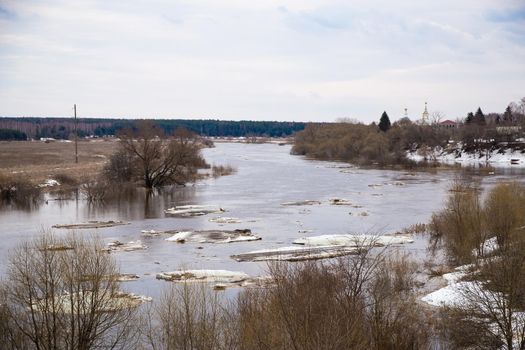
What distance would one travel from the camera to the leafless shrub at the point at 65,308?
35.8 ft

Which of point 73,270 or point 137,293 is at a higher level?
point 73,270

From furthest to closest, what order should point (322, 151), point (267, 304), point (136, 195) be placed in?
point (322, 151) < point (136, 195) < point (267, 304)

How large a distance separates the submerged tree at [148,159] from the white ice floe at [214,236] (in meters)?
21.0

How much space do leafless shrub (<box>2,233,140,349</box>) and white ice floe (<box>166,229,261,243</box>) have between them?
12.8m

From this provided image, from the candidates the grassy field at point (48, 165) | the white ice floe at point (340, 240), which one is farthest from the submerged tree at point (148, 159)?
the white ice floe at point (340, 240)

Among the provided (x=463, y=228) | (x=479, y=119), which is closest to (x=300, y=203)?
(x=463, y=228)

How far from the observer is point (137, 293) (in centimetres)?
1742

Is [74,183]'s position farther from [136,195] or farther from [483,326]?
[483,326]

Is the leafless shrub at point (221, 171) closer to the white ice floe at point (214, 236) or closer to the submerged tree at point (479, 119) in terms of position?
the white ice floe at point (214, 236)

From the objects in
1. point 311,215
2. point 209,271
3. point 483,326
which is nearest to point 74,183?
point 311,215

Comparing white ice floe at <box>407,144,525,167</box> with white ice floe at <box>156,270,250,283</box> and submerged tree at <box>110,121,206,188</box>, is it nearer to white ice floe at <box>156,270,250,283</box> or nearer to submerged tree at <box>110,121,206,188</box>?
submerged tree at <box>110,121,206,188</box>

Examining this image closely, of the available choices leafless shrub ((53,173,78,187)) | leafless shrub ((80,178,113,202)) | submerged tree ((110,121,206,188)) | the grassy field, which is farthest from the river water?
the grassy field

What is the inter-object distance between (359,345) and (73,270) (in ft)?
18.4

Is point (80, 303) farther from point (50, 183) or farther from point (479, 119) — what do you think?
point (479, 119)
